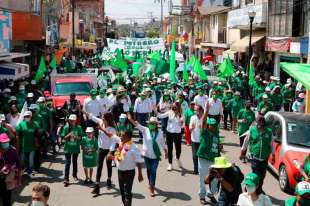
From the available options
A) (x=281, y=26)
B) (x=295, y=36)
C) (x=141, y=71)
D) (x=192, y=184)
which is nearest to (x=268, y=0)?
(x=281, y=26)

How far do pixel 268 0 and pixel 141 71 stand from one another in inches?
386

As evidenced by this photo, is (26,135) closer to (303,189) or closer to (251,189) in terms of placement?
(251,189)

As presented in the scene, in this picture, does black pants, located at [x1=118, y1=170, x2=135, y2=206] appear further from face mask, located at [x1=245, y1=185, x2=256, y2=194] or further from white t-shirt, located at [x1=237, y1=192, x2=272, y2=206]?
face mask, located at [x1=245, y1=185, x2=256, y2=194]

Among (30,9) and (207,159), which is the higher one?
(30,9)

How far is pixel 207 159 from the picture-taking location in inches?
364

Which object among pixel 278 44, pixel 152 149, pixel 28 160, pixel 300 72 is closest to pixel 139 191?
pixel 152 149

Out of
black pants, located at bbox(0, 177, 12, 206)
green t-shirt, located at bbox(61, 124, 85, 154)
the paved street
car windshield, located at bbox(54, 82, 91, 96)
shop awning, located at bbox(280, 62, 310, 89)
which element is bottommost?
the paved street

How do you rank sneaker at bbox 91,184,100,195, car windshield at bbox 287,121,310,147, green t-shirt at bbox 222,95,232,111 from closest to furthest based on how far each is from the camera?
sneaker at bbox 91,184,100,195, car windshield at bbox 287,121,310,147, green t-shirt at bbox 222,95,232,111

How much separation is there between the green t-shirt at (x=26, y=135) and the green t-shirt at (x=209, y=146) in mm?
3939

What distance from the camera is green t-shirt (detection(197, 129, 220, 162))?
9.19 m

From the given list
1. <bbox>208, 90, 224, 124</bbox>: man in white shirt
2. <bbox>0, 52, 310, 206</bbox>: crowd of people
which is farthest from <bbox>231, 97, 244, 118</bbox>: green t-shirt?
<bbox>208, 90, 224, 124</bbox>: man in white shirt

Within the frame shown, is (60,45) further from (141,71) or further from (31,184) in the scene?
(31,184)

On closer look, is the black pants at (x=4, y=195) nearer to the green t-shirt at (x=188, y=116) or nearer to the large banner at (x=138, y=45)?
the green t-shirt at (x=188, y=116)

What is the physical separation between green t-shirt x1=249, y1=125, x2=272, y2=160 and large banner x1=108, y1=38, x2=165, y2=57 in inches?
807
